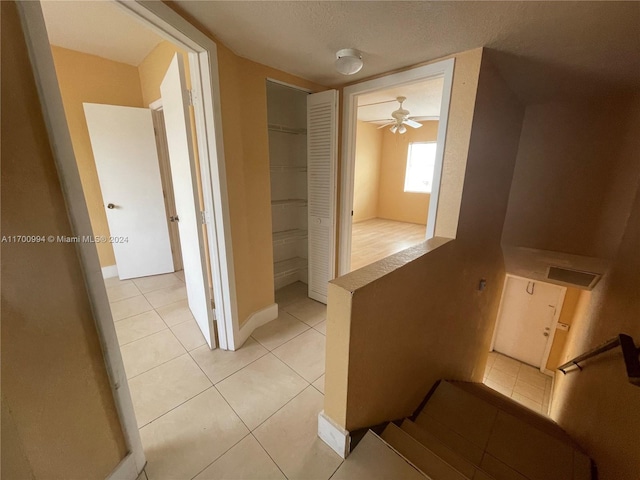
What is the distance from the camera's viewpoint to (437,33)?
1.36m

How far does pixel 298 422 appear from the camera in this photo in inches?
55.4

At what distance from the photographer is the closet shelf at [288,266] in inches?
119

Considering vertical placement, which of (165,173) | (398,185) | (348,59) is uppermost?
(348,59)

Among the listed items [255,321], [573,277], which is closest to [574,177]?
[573,277]

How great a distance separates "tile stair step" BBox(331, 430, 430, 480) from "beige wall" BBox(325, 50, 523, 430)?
97mm

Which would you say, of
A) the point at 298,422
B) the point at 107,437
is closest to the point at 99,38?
the point at 107,437

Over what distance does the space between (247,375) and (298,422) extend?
20.0 inches

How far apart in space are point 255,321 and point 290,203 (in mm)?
1362

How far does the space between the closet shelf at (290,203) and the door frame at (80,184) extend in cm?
112

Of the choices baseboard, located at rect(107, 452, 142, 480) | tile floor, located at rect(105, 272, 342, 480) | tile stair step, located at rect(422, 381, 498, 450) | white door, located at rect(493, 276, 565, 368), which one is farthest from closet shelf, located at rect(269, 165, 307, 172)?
white door, located at rect(493, 276, 565, 368)

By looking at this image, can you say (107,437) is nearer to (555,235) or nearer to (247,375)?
(247,375)

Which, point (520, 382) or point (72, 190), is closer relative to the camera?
point (72, 190)

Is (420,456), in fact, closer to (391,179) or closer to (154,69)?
(154,69)

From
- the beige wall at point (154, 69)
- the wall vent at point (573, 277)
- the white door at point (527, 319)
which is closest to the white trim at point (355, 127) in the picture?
the beige wall at point (154, 69)
